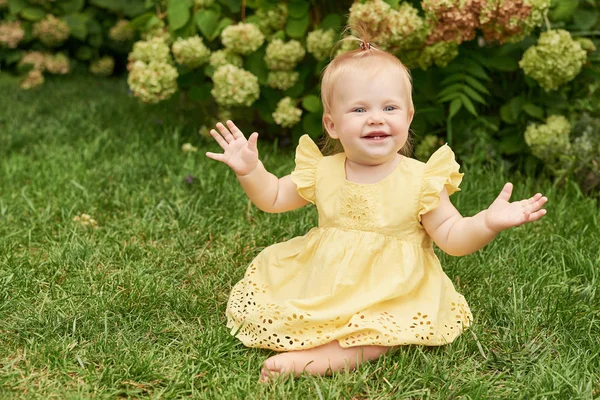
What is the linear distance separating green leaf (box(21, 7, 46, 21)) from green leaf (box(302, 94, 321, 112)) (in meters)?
3.34

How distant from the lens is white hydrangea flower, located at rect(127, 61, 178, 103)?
3.95 m

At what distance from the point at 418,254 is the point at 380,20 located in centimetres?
141

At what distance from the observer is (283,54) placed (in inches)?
149

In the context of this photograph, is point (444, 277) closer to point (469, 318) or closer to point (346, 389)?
point (469, 318)

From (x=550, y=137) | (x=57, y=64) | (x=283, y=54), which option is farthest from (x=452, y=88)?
(x=57, y=64)

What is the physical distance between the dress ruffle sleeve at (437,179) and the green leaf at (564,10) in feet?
5.60

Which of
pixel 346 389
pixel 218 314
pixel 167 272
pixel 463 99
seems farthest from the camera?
pixel 463 99

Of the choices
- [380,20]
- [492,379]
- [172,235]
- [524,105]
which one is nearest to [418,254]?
[492,379]

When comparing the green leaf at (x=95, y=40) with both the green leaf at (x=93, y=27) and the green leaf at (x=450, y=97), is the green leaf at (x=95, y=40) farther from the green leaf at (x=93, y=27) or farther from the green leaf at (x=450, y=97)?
the green leaf at (x=450, y=97)

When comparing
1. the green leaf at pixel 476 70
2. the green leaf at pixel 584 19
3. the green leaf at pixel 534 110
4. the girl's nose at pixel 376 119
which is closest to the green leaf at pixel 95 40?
the green leaf at pixel 476 70

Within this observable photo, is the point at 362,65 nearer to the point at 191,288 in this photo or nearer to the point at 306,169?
the point at 306,169

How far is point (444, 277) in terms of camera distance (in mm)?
2311

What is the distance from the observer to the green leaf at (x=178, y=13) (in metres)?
3.99

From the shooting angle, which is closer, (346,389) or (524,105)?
(346,389)
